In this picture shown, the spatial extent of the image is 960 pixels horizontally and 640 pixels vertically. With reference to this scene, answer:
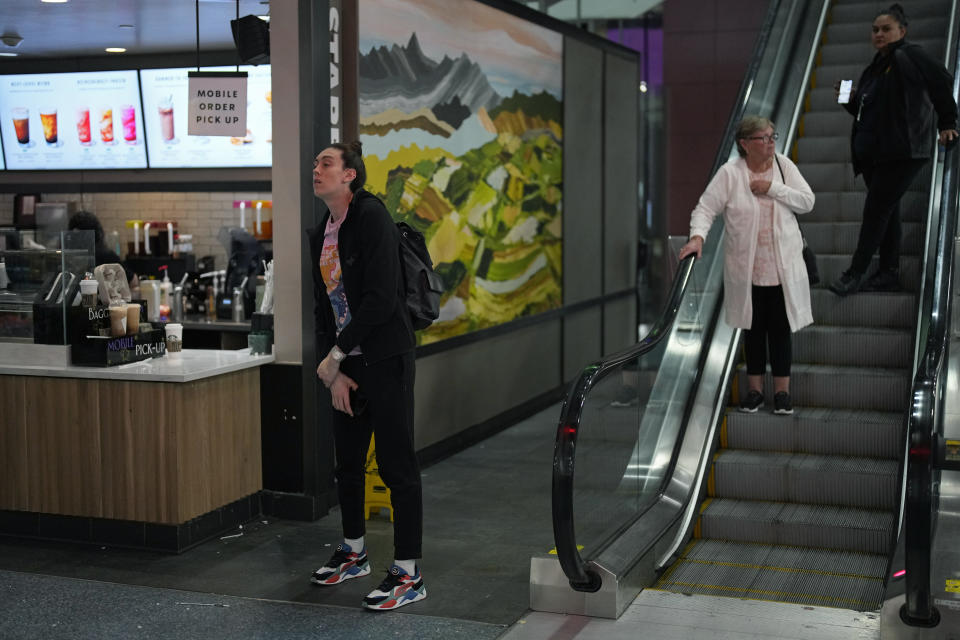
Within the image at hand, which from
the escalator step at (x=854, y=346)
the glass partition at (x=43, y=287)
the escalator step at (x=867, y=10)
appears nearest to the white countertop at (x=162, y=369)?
the glass partition at (x=43, y=287)

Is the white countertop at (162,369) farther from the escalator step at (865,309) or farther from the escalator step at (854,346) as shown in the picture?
the escalator step at (865,309)

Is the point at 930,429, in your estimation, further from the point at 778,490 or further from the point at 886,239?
the point at 886,239

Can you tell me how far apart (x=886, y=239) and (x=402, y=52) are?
3045mm

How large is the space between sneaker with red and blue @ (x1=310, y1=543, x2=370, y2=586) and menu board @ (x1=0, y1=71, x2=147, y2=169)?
15.5ft

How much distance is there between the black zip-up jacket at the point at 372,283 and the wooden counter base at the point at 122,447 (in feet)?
3.93

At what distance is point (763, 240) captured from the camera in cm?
589

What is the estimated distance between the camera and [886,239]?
6.62 m

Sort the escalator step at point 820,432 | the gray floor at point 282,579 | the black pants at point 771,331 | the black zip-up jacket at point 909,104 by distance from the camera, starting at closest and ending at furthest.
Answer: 1. the gray floor at point 282,579
2. the escalator step at point 820,432
3. the black pants at point 771,331
4. the black zip-up jacket at point 909,104

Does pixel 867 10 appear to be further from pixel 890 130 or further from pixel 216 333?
pixel 216 333

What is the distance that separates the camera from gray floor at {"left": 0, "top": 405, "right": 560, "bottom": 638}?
439 cm

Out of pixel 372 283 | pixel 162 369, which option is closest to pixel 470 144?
pixel 162 369

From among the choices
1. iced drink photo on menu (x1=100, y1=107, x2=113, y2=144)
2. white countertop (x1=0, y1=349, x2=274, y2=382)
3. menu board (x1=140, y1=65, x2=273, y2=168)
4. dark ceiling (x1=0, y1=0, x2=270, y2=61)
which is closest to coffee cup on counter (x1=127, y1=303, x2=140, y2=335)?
white countertop (x1=0, y1=349, x2=274, y2=382)

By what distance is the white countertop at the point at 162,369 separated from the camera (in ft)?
17.3

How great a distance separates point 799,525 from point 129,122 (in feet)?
19.0
